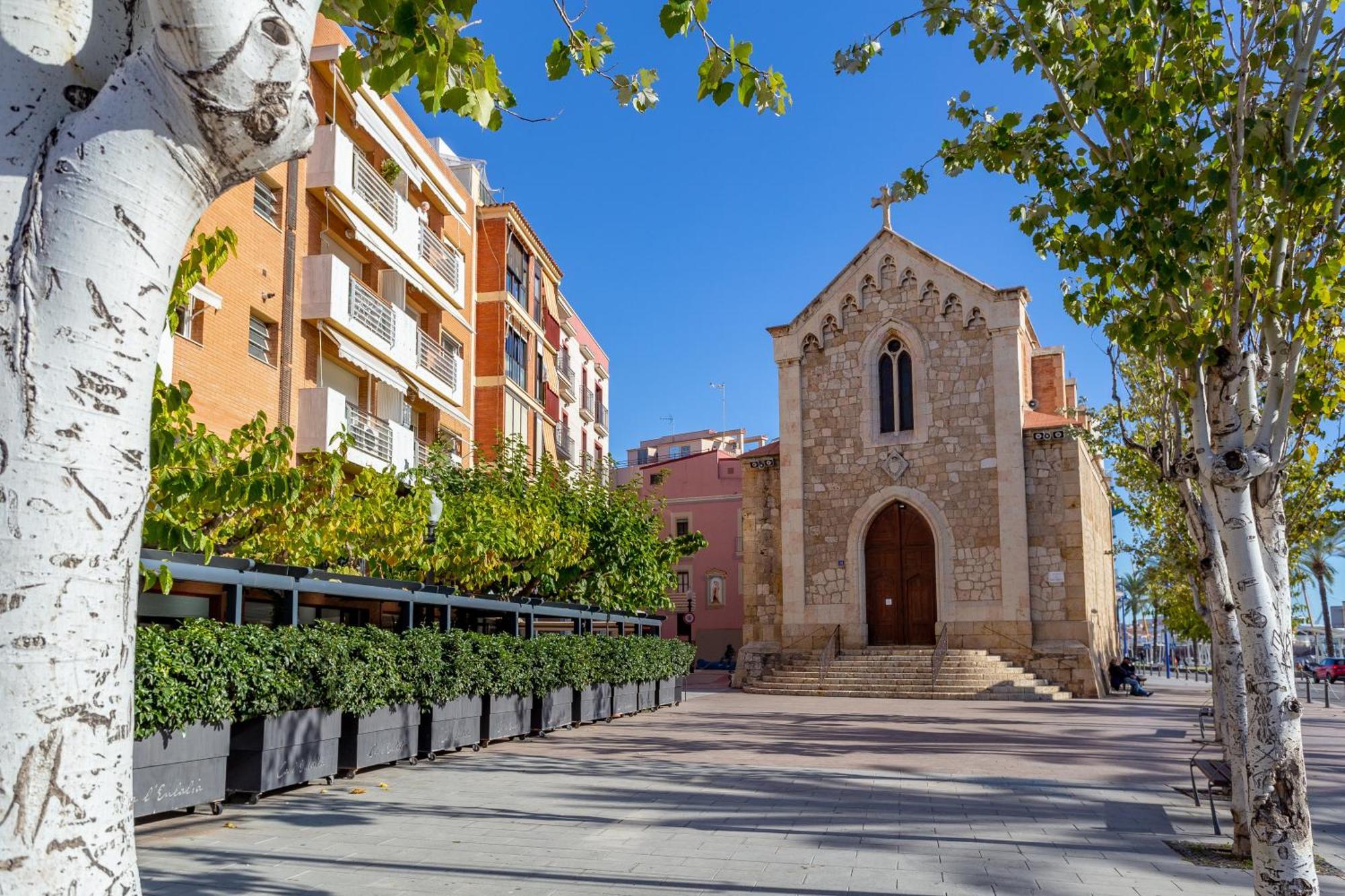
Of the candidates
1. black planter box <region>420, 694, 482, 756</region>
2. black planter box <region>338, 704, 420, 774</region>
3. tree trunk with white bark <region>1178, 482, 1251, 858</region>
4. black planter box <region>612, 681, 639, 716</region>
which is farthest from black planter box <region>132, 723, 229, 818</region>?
black planter box <region>612, 681, 639, 716</region>

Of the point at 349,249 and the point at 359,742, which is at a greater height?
the point at 349,249

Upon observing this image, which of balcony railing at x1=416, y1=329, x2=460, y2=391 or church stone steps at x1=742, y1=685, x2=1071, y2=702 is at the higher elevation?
balcony railing at x1=416, y1=329, x2=460, y2=391

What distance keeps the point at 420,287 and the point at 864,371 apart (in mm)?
12542

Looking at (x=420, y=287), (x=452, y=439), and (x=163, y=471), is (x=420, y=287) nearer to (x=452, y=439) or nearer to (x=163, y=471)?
(x=452, y=439)

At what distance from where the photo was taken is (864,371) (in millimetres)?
30344

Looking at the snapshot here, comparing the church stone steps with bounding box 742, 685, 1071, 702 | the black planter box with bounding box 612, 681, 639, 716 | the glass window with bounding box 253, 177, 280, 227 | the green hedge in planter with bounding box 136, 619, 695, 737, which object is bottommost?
the church stone steps with bounding box 742, 685, 1071, 702

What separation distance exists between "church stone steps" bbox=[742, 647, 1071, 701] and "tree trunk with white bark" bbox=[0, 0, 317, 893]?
24.6 meters

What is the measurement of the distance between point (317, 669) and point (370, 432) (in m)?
12.8

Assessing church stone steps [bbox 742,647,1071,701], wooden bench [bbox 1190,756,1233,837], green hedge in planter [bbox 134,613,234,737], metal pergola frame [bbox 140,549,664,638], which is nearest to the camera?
green hedge in planter [bbox 134,613,234,737]

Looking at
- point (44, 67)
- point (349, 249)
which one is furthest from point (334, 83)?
point (44, 67)

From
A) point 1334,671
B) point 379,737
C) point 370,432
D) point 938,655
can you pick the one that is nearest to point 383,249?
point 370,432

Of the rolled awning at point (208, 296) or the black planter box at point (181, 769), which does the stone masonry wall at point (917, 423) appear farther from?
the black planter box at point (181, 769)

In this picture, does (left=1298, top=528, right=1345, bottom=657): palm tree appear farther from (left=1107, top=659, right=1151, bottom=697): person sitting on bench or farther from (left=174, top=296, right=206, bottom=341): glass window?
(left=174, top=296, right=206, bottom=341): glass window

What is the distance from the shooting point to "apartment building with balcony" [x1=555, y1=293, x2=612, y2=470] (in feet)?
128
